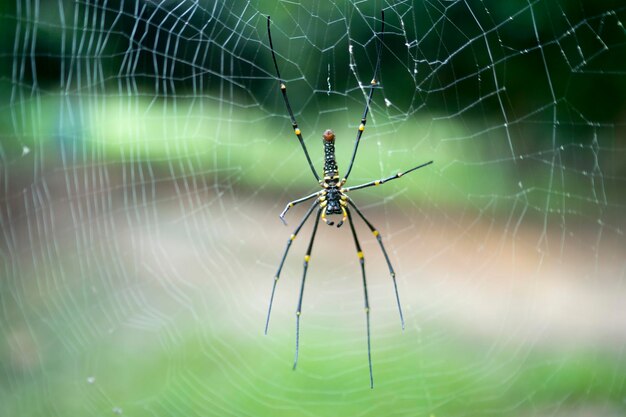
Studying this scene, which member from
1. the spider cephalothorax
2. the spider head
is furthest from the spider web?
the spider head

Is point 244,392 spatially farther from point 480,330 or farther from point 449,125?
point 449,125

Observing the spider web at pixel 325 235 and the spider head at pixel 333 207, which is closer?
the spider head at pixel 333 207

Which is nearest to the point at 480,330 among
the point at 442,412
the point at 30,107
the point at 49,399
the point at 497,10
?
the point at 442,412

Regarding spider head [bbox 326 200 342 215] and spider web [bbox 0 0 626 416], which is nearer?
spider head [bbox 326 200 342 215]

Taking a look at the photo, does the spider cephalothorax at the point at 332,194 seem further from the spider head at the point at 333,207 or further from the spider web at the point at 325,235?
the spider web at the point at 325,235

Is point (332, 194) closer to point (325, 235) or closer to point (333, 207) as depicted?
point (333, 207)

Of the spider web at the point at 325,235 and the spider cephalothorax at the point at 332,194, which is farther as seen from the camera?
the spider web at the point at 325,235

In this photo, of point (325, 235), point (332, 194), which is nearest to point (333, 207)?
point (332, 194)

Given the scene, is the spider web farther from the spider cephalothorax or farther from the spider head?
the spider head

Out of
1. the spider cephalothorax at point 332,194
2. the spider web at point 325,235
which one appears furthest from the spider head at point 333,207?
the spider web at point 325,235
